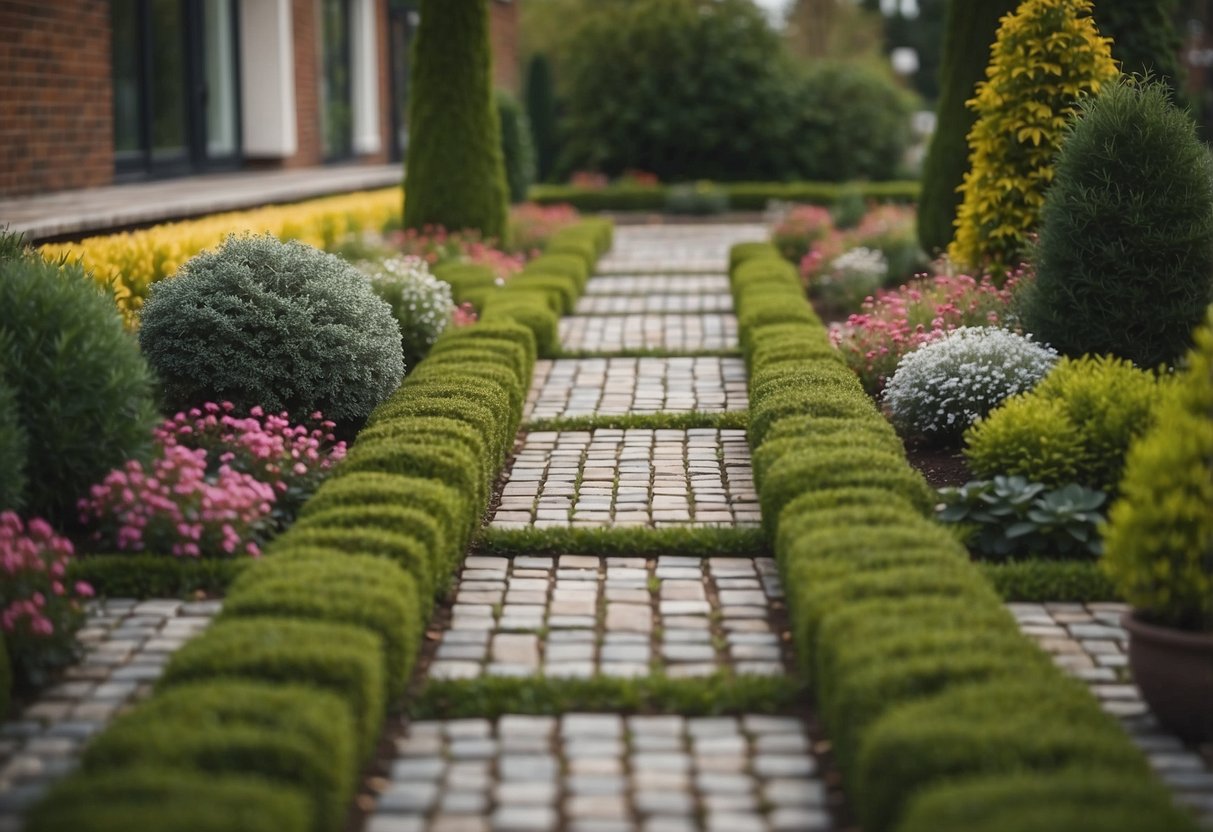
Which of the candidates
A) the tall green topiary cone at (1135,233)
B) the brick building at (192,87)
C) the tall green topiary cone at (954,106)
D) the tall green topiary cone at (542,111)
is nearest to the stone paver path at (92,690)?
the tall green topiary cone at (1135,233)

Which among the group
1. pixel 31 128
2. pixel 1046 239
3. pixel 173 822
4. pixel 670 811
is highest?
pixel 31 128

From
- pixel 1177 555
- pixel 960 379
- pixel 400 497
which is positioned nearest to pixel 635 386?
pixel 960 379

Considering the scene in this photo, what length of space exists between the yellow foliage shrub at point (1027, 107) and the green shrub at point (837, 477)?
467 centimetres

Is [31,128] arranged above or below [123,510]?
above

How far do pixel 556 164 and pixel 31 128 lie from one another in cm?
1607

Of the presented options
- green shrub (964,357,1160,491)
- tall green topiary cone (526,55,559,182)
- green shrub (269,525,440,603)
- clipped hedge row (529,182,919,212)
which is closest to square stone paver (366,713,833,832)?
green shrub (269,525,440,603)

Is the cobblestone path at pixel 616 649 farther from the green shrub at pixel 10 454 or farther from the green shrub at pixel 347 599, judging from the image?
the green shrub at pixel 10 454

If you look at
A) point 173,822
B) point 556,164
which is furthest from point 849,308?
point 556,164

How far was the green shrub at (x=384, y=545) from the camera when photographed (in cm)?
500

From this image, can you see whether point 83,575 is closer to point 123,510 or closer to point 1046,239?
point 123,510

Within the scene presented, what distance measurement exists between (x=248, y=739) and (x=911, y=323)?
265 inches

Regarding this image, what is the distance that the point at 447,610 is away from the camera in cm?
554

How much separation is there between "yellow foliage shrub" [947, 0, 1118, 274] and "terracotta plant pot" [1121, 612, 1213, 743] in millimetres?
6240

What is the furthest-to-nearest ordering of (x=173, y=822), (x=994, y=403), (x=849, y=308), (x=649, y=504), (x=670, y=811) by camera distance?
(x=849, y=308)
(x=994, y=403)
(x=649, y=504)
(x=670, y=811)
(x=173, y=822)
